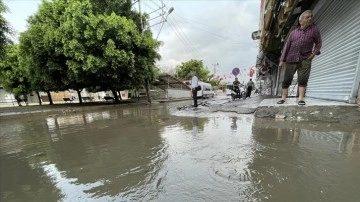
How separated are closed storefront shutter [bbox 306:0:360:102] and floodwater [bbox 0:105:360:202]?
5.61 feet

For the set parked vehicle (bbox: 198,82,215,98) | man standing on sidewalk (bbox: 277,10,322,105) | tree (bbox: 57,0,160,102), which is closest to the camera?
man standing on sidewalk (bbox: 277,10,322,105)

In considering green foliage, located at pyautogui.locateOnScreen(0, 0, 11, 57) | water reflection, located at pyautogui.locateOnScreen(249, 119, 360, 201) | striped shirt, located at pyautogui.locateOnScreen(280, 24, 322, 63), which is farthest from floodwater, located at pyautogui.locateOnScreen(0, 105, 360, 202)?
green foliage, located at pyautogui.locateOnScreen(0, 0, 11, 57)

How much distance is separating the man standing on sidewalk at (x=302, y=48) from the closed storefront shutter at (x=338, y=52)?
34.8 inches

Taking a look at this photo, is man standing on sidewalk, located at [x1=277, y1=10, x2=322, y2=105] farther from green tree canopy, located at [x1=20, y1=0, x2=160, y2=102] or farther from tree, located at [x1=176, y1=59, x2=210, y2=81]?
tree, located at [x1=176, y1=59, x2=210, y2=81]

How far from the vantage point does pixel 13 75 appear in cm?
2091

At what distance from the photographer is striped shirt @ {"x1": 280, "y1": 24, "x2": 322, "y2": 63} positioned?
442cm

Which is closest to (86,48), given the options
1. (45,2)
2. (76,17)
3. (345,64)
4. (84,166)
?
(76,17)

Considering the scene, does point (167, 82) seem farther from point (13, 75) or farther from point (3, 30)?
Result: point (3, 30)

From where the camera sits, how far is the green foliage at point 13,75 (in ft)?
66.8

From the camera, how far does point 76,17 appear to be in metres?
12.5

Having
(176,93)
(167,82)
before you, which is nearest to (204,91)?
(167,82)

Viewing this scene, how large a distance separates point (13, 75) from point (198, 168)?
82.5 ft

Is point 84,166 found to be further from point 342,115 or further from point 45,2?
point 45,2

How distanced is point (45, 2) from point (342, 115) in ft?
56.9
